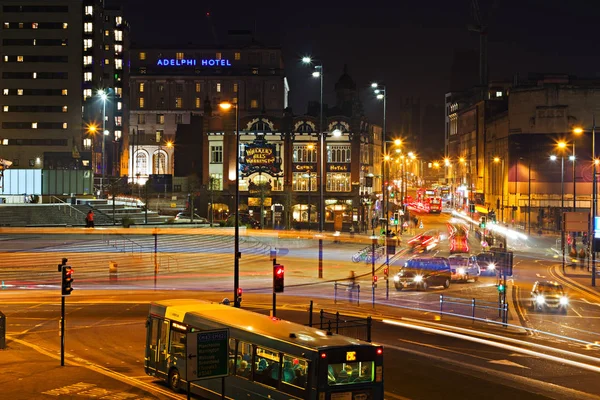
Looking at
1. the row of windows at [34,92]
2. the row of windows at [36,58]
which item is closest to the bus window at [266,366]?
the row of windows at [34,92]

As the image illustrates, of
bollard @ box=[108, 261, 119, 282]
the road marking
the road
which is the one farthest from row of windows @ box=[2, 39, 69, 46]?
the road marking

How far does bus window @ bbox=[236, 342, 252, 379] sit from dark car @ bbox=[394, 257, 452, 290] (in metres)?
26.8

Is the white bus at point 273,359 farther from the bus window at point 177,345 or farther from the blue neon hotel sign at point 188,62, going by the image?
the blue neon hotel sign at point 188,62

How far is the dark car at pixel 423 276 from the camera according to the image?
4353cm

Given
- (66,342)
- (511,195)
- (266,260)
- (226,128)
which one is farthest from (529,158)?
(66,342)

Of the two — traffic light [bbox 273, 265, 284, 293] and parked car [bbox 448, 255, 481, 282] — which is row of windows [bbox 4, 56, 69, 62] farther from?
traffic light [bbox 273, 265, 284, 293]

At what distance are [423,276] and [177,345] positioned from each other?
1037 inches

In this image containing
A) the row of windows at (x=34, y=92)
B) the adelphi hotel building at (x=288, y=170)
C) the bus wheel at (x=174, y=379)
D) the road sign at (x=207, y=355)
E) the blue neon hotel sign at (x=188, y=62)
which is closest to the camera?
the road sign at (x=207, y=355)

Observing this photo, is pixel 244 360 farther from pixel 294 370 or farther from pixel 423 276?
pixel 423 276

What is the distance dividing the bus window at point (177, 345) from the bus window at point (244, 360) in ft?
7.42

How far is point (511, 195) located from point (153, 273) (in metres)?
72.2

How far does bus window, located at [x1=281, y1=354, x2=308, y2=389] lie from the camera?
15477 millimetres

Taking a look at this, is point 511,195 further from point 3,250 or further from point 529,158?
point 3,250

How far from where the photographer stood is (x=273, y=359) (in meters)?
16.5
